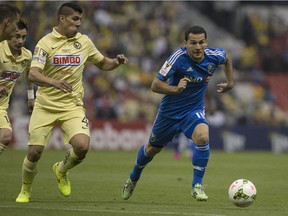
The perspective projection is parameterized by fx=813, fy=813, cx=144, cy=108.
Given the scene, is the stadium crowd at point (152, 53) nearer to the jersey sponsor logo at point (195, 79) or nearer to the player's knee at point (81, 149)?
the jersey sponsor logo at point (195, 79)

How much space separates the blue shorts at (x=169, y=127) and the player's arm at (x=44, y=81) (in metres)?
1.80

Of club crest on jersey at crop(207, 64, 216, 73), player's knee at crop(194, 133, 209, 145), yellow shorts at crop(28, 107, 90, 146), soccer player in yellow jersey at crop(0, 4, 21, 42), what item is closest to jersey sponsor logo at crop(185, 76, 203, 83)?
club crest on jersey at crop(207, 64, 216, 73)

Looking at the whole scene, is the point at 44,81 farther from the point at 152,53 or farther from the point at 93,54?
the point at 152,53

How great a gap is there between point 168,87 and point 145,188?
3182mm

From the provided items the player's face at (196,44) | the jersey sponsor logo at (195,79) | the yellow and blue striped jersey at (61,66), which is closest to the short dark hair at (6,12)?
the yellow and blue striped jersey at (61,66)

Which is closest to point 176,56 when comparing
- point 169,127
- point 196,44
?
point 196,44

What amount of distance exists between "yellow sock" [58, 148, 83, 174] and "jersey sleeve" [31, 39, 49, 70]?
4.25ft

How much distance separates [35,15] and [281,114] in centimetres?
1024

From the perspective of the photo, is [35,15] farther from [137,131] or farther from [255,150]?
[255,150]

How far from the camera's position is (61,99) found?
1139cm

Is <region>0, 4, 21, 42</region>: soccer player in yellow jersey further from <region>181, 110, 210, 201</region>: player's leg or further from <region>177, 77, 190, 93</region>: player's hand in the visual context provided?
<region>181, 110, 210, 201</region>: player's leg

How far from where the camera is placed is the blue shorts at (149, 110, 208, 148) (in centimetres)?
1159

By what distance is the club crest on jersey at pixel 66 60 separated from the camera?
1127 centimetres

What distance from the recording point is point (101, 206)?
10648mm
